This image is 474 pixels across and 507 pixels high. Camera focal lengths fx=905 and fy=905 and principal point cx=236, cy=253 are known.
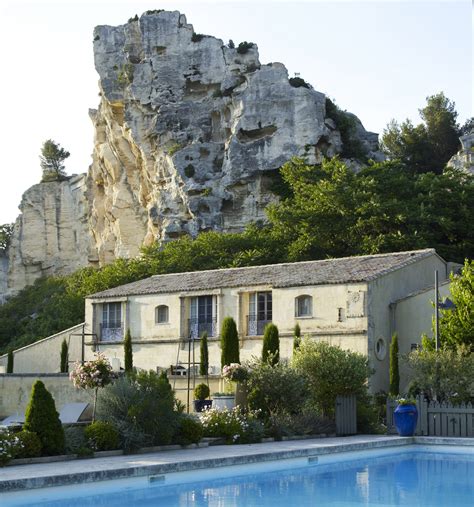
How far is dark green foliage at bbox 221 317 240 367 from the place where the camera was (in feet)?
116

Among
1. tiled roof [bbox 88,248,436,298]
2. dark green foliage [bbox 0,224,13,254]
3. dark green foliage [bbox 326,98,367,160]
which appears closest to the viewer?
tiled roof [bbox 88,248,436,298]

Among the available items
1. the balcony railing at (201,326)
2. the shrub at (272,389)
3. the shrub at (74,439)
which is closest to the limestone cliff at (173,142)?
the balcony railing at (201,326)

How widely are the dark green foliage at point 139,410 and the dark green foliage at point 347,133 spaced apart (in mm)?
51646

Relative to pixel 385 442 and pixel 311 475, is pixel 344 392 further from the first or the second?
pixel 311 475

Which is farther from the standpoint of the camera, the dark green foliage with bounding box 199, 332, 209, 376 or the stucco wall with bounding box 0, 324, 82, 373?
the stucco wall with bounding box 0, 324, 82, 373

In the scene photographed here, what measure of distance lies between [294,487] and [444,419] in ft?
31.6

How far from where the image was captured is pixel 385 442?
23031 millimetres

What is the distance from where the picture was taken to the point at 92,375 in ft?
67.3

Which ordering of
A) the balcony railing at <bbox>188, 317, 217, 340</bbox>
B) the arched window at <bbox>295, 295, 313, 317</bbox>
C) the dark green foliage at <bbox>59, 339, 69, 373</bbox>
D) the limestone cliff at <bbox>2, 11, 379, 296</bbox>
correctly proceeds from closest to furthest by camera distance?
the arched window at <bbox>295, 295, 313, 317</bbox>
the balcony railing at <bbox>188, 317, 217, 340</bbox>
the dark green foliage at <bbox>59, 339, 69, 373</bbox>
the limestone cliff at <bbox>2, 11, 379, 296</bbox>

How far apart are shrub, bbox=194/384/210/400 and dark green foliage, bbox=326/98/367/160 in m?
39.7

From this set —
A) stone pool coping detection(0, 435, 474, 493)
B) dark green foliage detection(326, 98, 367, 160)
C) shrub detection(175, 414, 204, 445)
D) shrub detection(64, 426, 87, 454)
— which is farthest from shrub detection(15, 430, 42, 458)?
dark green foliage detection(326, 98, 367, 160)

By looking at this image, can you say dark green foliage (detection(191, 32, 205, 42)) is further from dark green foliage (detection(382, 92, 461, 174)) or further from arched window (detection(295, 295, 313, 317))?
arched window (detection(295, 295, 313, 317))

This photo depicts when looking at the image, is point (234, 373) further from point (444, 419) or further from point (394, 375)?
point (394, 375)

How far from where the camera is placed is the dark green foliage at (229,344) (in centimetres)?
3545
